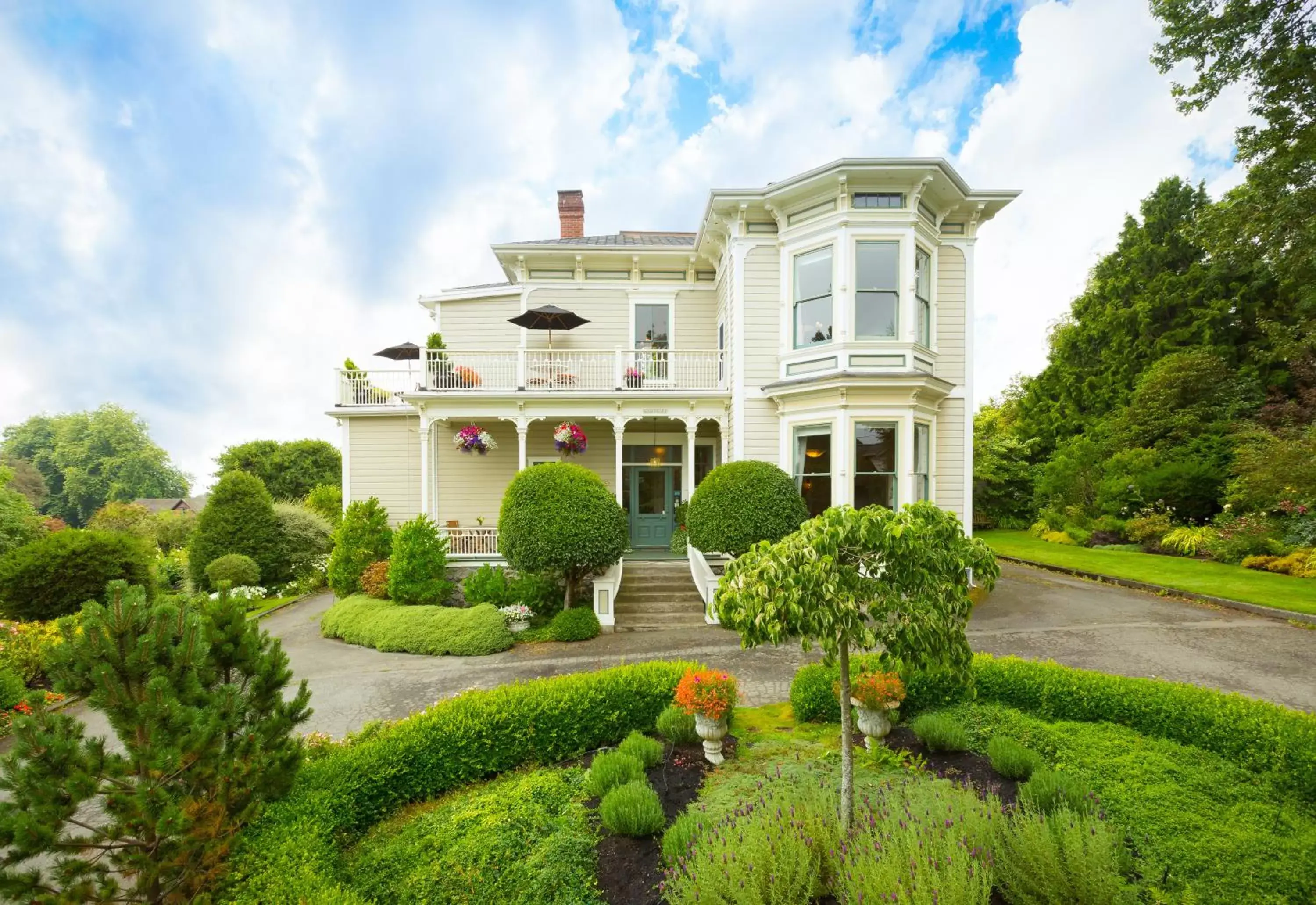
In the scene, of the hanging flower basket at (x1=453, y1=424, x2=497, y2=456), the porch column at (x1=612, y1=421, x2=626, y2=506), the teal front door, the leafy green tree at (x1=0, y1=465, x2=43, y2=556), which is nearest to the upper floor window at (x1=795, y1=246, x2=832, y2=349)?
the porch column at (x1=612, y1=421, x2=626, y2=506)

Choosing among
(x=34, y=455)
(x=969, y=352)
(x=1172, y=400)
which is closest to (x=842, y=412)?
(x=969, y=352)

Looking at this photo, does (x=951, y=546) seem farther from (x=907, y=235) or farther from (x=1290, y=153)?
(x=1290, y=153)

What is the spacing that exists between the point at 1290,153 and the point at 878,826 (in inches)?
597

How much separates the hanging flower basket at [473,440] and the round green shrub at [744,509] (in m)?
5.72

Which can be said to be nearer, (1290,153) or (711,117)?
(1290,153)

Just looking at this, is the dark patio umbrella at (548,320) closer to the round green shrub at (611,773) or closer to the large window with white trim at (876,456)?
the large window with white trim at (876,456)

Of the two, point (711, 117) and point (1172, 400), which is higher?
point (711, 117)

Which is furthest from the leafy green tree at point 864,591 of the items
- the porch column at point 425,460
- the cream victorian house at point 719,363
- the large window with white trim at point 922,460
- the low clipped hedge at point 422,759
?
the porch column at point 425,460

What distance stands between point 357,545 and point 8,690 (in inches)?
206

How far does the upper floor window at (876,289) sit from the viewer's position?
10.3 m

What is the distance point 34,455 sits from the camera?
5041cm

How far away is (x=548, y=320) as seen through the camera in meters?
12.5

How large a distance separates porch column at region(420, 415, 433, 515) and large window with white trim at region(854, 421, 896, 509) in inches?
395

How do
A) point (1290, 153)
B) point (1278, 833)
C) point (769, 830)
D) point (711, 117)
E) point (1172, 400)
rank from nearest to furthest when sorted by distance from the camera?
point (769, 830) → point (1278, 833) → point (1290, 153) → point (711, 117) → point (1172, 400)
